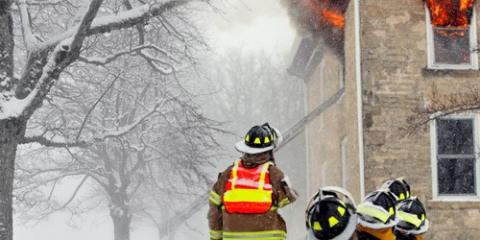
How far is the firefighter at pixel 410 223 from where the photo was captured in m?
4.73

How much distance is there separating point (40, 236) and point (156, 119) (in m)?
27.1

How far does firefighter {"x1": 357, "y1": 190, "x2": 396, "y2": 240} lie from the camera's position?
408 centimetres

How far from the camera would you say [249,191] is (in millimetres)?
4766

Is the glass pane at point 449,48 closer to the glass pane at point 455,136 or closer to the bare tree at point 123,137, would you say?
the glass pane at point 455,136

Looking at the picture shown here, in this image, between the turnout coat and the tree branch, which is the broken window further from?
the turnout coat

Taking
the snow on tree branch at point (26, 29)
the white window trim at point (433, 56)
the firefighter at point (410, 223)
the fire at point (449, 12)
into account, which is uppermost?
the fire at point (449, 12)

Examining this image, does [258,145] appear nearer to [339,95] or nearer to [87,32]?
[87,32]

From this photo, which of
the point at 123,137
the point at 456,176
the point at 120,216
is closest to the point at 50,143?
the point at 123,137

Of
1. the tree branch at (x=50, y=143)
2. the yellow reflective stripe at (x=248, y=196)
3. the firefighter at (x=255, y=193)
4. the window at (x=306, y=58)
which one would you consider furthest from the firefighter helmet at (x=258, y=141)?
the window at (x=306, y=58)

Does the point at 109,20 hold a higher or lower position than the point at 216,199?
higher

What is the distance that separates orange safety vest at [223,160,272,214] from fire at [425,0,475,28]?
883 cm

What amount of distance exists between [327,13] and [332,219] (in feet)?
39.2

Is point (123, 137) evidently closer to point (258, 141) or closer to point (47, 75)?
point (47, 75)

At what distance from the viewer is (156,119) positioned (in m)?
17.0
